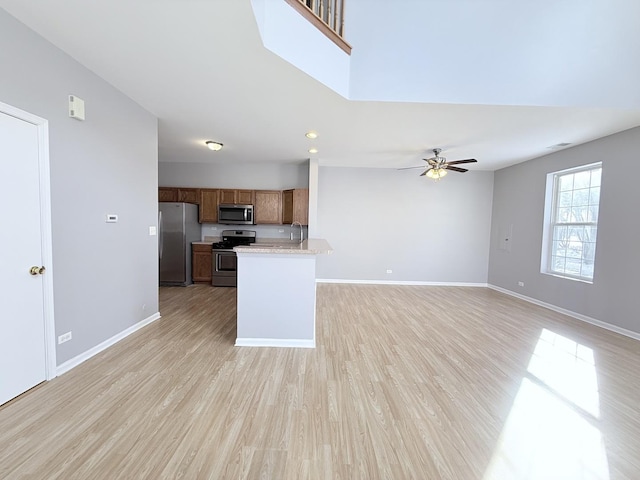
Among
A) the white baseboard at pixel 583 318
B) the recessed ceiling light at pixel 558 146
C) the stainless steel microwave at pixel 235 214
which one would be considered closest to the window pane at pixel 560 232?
the white baseboard at pixel 583 318

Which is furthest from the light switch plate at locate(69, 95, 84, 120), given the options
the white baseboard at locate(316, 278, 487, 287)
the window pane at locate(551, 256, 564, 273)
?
the window pane at locate(551, 256, 564, 273)

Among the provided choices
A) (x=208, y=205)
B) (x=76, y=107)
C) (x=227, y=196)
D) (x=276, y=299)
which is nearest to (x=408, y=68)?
(x=276, y=299)

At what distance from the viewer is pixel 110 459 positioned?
147 centimetres

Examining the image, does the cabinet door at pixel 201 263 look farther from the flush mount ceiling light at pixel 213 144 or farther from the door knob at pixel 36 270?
the door knob at pixel 36 270

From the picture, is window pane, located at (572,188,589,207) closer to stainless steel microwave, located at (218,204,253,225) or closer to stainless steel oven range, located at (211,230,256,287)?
stainless steel microwave, located at (218,204,253,225)

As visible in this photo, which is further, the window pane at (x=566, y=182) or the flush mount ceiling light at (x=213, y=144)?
the window pane at (x=566, y=182)

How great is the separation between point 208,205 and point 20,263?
4128mm

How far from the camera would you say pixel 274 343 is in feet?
9.62

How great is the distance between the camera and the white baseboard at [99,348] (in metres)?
2.31

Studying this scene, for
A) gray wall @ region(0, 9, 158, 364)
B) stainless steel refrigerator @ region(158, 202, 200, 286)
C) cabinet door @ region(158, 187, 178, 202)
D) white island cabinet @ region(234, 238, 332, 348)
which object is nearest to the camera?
gray wall @ region(0, 9, 158, 364)

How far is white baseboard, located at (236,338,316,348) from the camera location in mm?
2922

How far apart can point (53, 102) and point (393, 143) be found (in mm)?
4027

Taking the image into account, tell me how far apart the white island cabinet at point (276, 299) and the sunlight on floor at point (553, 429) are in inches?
72.0

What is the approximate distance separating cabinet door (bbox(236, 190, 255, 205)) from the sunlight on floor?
5.39 m
